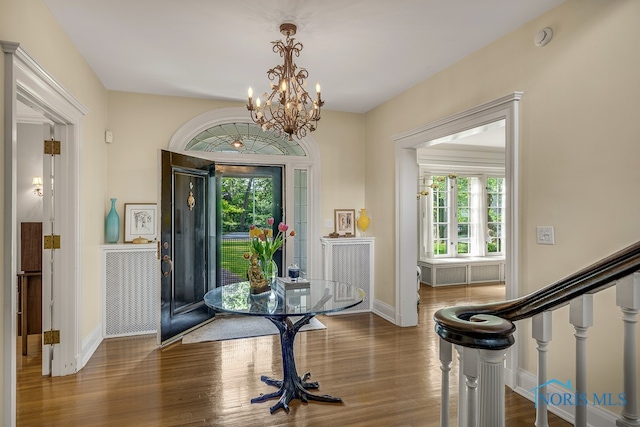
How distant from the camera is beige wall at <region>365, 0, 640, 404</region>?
83.7 inches

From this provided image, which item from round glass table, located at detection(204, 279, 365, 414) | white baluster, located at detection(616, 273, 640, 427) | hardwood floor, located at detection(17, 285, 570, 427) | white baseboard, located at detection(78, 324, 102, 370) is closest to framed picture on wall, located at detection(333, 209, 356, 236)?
hardwood floor, located at detection(17, 285, 570, 427)

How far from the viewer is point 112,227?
13.3 feet

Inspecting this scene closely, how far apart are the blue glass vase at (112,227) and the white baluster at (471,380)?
4054mm

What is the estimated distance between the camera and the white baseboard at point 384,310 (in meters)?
4.57

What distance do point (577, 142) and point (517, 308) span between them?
1.82m

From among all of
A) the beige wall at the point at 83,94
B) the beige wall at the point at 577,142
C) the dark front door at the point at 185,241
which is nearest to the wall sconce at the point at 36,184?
the beige wall at the point at 83,94

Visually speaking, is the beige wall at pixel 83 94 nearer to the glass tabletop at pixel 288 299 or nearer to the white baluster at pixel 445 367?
the glass tabletop at pixel 288 299

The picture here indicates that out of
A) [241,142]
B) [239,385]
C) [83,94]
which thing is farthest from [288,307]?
[241,142]

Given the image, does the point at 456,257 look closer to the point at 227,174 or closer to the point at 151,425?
the point at 227,174

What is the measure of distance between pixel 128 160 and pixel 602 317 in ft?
15.3

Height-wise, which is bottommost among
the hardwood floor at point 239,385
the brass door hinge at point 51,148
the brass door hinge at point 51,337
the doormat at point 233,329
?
the hardwood floor at point 239,385

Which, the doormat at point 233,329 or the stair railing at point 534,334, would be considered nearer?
the stair railing at point 534,334

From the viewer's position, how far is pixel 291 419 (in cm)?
243

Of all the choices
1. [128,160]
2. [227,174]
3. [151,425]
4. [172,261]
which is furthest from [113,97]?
[151,425]
